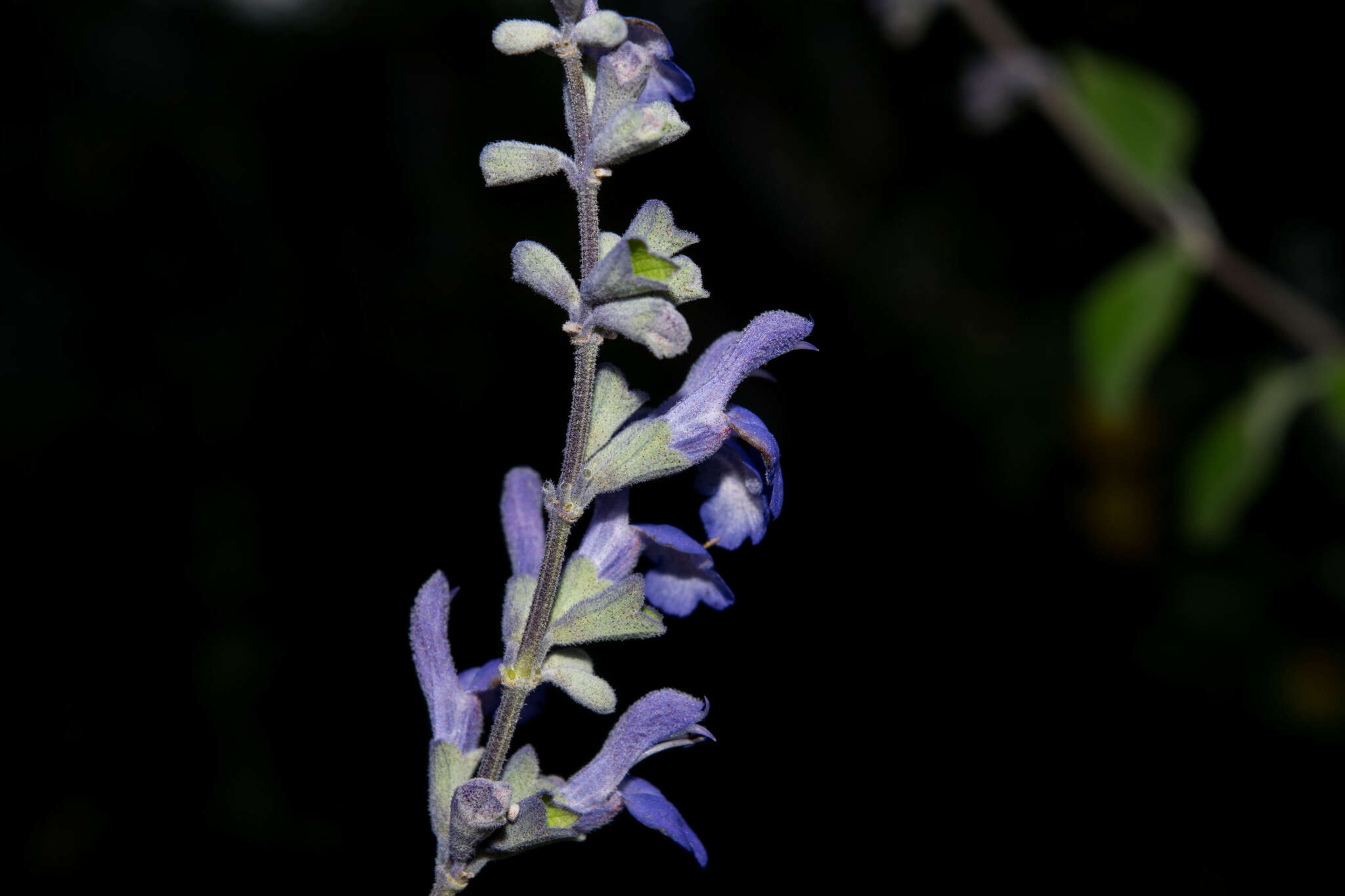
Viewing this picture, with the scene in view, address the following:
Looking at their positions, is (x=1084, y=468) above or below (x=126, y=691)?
above

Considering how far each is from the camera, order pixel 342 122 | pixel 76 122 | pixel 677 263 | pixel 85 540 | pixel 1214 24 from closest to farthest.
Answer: pixel 677 263 < pixel 1214 24 < pixel 85 540 < pixel 76 122 < pixel 342 122

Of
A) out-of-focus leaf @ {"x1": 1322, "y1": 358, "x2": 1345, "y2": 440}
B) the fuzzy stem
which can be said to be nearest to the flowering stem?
the fuzzy stem

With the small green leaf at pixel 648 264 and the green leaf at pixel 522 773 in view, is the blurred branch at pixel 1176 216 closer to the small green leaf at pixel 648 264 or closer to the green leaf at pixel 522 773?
the small green leaf at pixel 648 264

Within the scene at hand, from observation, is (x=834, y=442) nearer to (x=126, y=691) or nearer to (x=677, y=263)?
(x=126, y=691)

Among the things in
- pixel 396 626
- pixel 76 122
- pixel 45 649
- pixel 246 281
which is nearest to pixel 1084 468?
pixel 396 626

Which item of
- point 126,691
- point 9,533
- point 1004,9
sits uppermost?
point 1004,9

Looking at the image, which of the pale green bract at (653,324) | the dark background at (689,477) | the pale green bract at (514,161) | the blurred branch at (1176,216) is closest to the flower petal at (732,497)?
the pale green bract at (653,324)

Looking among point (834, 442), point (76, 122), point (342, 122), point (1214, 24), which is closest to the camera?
point (1214, 24)
